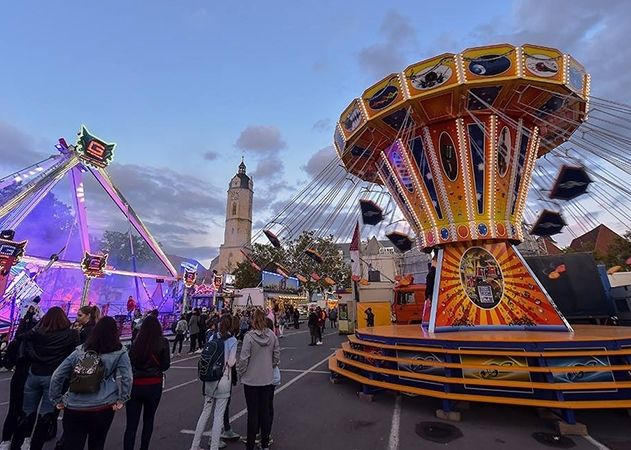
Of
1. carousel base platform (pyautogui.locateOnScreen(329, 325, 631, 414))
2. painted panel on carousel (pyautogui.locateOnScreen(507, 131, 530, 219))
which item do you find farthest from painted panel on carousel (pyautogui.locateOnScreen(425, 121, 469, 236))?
carousel base platform (pyautogui.locateOnScreen(329, 325, 631, 414))

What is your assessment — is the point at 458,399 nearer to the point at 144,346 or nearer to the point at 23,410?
the point at 144,346

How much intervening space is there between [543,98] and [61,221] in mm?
24158

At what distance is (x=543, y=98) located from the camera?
32.7 ft

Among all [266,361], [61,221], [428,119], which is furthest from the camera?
[61,221]

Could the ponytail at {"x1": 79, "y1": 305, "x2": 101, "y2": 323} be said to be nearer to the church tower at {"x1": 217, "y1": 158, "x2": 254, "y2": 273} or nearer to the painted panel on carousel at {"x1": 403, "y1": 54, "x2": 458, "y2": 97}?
the painted panel on carousel at {"x1": 403, "y1": 54, "x2": 458, "y2": 97}

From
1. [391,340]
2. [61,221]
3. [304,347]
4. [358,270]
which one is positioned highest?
[61,221]

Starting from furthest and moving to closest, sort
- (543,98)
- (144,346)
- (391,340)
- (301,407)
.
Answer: (543,98), (391,340), (301,407), (144,346)

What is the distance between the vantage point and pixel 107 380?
3.04 metres

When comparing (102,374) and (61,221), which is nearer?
(102,374)

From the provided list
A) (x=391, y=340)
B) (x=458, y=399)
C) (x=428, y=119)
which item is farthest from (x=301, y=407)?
(x=428, y=119)

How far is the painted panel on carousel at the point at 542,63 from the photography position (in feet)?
29.2

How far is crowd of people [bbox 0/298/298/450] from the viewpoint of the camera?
292cm

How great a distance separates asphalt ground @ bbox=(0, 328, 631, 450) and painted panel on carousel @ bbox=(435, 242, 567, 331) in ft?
11.3

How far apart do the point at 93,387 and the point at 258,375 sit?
1.85 m
